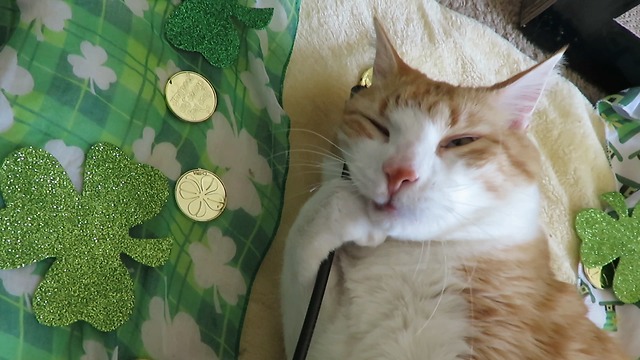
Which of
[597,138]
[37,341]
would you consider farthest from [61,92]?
[597,138]

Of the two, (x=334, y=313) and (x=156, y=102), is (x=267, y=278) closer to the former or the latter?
(x=334, y=313)

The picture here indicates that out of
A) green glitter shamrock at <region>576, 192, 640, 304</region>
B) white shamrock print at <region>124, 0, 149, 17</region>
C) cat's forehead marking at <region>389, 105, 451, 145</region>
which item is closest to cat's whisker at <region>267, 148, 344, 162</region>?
cat's forehead marking at <region>389, 105, 451, 145</region>

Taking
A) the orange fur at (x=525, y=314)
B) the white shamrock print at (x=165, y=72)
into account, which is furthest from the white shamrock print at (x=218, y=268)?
the orange fur at (x=525, y=314)

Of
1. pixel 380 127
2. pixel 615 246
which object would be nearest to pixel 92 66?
pixel 380 127

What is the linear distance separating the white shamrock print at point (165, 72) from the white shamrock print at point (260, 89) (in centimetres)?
14

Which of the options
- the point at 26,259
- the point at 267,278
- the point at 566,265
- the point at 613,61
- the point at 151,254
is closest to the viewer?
the point at 26,259

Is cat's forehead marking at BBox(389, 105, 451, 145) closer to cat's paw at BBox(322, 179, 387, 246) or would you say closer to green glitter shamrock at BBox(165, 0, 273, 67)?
cat's paw at BBox(322, 179, 387, 246)

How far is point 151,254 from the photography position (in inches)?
32.2

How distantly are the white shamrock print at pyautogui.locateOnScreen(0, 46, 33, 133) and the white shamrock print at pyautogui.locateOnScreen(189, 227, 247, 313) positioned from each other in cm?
32

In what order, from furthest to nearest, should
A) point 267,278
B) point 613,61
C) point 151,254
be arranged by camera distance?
point 613,61
point 267,278
point 151,254

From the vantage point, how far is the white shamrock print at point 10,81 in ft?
2.39

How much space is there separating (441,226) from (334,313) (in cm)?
20

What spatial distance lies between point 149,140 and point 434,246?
1.55 feet

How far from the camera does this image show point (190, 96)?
0.93m
